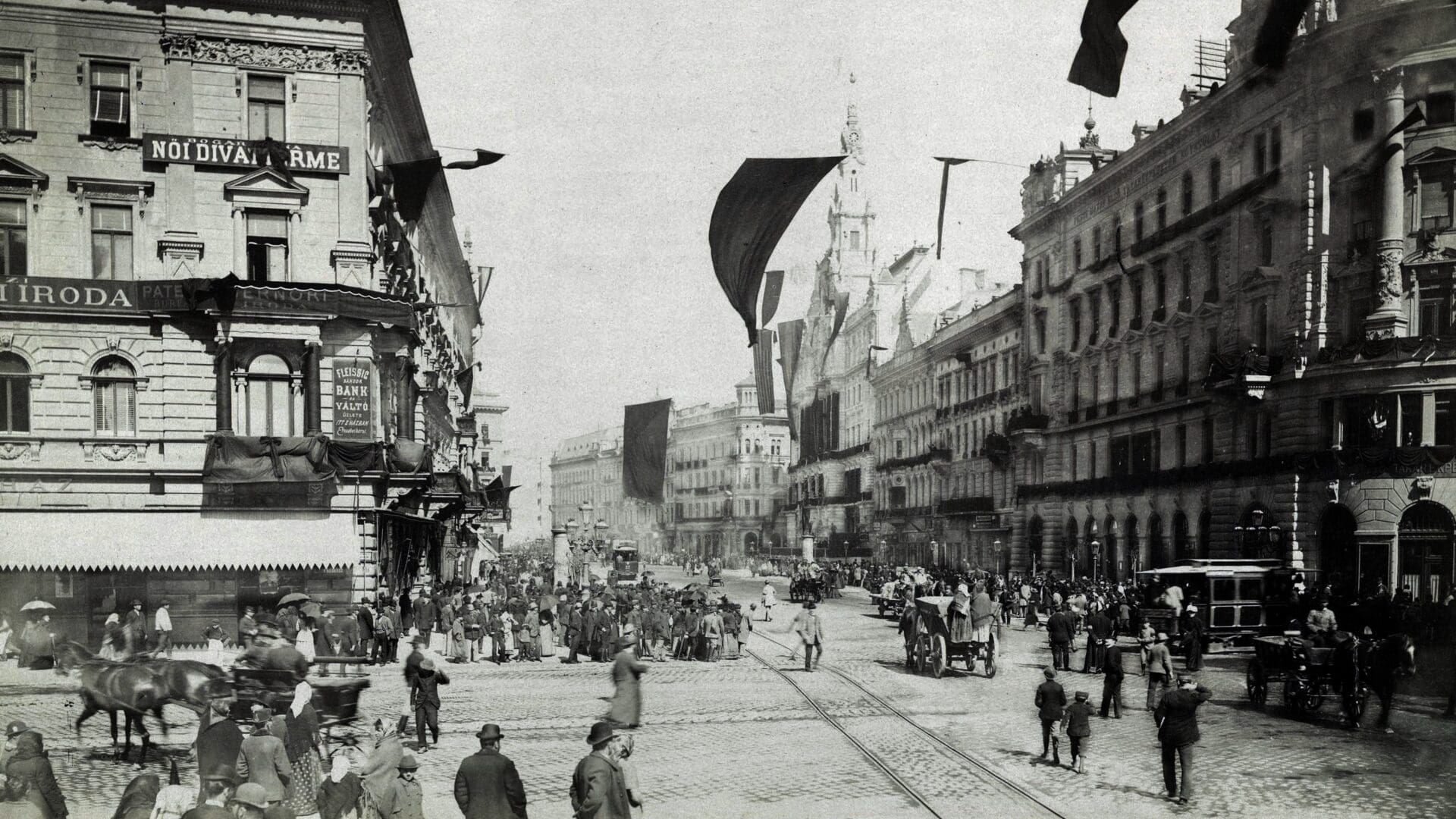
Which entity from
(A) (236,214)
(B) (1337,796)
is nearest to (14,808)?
(B) (1337,796)

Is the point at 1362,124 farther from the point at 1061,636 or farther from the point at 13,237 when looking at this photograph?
the point at 13,237

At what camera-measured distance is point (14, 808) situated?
30.2 ft

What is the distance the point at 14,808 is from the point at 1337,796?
13489mm

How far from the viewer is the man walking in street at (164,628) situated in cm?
2038

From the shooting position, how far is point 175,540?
2205 cm

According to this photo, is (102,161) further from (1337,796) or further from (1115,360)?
(1115,360)

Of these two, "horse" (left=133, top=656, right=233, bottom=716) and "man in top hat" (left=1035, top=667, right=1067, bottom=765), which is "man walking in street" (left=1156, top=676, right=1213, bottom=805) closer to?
"man in top hat" (left=1035, top=667, right=1067, bottom=765)

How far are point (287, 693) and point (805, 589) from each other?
115 feet

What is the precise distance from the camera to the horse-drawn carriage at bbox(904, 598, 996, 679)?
23.1 m

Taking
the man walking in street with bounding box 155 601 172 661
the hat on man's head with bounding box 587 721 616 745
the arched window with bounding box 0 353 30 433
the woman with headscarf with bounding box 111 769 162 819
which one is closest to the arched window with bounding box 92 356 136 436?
the arched window with bounding box 0 353 30 433

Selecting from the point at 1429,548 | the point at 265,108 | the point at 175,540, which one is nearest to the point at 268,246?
the point at 265,108

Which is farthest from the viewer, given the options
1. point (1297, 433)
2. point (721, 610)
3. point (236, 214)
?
point (1297, 433)

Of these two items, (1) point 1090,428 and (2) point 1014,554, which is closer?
(1) point 1090,428

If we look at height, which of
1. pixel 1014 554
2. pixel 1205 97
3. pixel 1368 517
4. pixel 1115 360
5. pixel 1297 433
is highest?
pixel 1205 97
